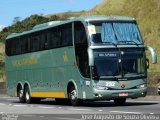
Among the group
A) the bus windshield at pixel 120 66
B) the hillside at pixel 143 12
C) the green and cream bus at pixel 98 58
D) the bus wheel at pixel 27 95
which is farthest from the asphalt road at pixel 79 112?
the hillside at pixel 143 12

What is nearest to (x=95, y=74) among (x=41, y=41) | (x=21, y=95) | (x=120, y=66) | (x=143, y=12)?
(x=120, y=66)

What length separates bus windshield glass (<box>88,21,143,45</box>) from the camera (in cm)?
2744

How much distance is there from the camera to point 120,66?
2755cm

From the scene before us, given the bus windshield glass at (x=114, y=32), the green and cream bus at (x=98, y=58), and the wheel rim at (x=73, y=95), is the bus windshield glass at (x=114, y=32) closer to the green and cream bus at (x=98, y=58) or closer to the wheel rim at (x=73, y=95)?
the green and cream bus at (x=98, y=58)

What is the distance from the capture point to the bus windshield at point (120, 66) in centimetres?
2747

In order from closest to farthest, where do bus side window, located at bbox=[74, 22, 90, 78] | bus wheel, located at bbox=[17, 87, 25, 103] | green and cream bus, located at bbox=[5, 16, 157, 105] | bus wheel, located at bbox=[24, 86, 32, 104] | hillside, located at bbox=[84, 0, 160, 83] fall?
green and cream bus, located at bbox=[5, 16, 157, 105]
bus side window, located at bbox=[74, 22, 90, 78]
bus wheel, located at bbox=[24, 86, 32, 104]
bus wheel, located at bbox=[17, 87, 25, 103]
hillside, located at bbox=[84, 0, 160, 83]

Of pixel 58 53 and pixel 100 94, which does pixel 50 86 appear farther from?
pixel 100 94

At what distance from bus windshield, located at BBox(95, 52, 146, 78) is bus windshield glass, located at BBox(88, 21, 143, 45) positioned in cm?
71

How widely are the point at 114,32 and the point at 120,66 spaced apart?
5.16 ft

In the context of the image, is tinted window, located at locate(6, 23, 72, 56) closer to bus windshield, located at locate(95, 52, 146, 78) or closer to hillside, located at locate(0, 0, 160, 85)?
bus windshield, located at locate(95, 52, 146, 78)

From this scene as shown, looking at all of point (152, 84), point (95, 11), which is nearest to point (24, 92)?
point (152, 84)

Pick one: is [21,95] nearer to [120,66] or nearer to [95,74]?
[95,74]

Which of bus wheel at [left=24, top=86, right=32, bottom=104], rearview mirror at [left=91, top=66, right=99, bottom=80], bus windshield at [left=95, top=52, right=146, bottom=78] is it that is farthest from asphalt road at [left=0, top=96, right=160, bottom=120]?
bus wheel at [left=24, top=86, right=32, bottom=104]

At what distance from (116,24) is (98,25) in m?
0.99
